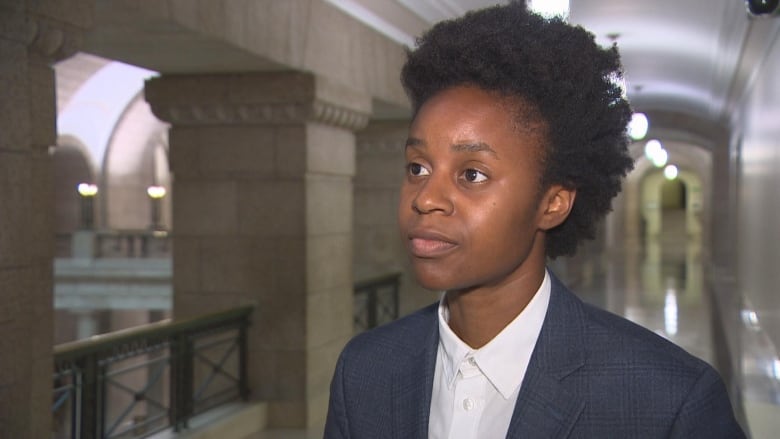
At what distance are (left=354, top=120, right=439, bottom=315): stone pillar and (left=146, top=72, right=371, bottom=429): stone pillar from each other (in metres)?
3.50

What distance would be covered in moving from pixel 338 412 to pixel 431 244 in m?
0.41

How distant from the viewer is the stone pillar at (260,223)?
710 centimetres

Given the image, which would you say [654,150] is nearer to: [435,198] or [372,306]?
[372,306]

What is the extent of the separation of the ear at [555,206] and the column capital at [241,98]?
5405 millimetres

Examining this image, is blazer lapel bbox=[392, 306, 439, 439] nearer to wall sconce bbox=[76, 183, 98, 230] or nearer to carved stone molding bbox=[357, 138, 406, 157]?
carved stone molding bbox=[357, 138, 406, 157]

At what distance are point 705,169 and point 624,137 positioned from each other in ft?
115

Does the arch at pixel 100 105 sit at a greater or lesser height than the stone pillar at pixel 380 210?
greater

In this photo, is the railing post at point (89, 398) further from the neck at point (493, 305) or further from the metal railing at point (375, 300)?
the metal railing at point (375, 300)

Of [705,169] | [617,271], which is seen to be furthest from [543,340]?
[705,169]

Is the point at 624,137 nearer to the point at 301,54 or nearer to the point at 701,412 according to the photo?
the point at 701,412

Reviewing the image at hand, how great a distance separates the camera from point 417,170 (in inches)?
62.9

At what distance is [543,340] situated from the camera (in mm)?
1555

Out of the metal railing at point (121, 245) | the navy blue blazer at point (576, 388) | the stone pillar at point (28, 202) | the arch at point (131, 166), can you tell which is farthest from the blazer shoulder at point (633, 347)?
the arch at point (131, 166)

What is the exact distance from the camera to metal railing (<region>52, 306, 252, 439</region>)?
5.22m
